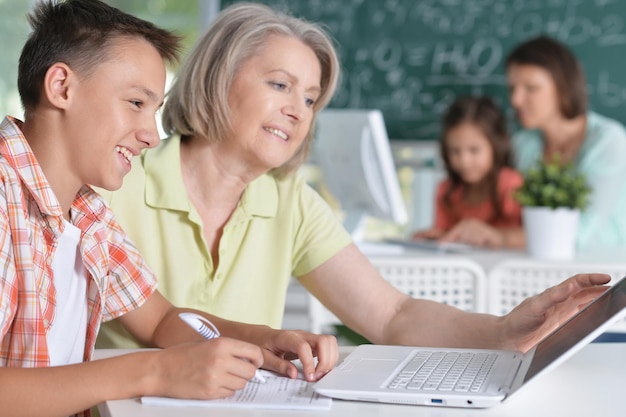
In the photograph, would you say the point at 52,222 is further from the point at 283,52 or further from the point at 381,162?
the point at 381,162

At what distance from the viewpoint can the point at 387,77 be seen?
14.6 feet

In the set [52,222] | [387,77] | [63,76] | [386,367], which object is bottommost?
[386,367]

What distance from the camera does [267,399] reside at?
1.00m

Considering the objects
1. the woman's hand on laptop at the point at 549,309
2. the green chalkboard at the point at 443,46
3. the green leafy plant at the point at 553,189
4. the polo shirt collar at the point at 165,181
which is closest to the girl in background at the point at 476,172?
the green chalkboard at the point at 443,46

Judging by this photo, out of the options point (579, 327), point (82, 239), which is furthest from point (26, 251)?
point (579, 327)

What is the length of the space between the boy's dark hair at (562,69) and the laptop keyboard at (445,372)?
2.59 meters

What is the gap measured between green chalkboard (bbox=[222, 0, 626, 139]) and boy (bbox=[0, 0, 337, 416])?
313 cm

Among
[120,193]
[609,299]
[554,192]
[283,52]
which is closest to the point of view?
[609,299]

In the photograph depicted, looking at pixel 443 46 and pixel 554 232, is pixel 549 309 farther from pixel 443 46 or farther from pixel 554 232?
pixel 443 46

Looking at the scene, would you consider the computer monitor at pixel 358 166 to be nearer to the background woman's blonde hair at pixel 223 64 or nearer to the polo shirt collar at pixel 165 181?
the background woman's blonde hair at pixel 223 64

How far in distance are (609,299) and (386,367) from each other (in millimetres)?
286

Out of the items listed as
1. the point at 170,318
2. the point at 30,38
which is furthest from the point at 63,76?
the point at 170,318

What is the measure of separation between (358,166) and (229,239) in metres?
1.42

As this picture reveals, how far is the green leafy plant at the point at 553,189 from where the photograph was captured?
8.98 feet
